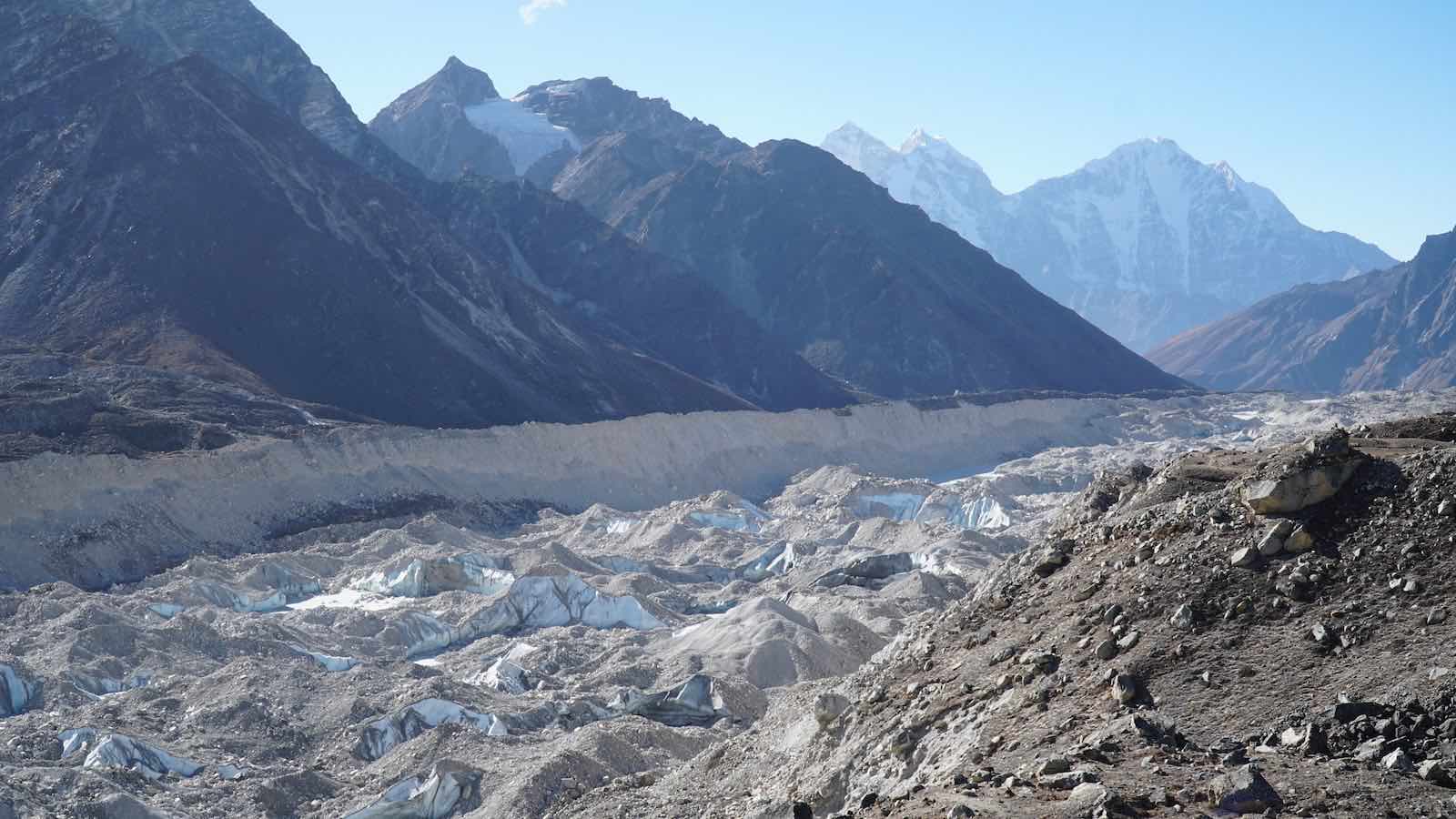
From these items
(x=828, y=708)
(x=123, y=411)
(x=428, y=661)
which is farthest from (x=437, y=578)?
(x=828, y=708)

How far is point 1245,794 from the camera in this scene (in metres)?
8.51

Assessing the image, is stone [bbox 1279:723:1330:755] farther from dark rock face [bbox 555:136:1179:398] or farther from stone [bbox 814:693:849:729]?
dark rock face [bbox 555:136:1179:398]

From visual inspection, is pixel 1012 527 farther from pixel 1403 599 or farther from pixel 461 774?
pixel 1403 599

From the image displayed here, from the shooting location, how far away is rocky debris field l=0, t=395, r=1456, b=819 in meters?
10.2

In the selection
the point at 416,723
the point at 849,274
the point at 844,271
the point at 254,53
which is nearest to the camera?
the point at 416,723

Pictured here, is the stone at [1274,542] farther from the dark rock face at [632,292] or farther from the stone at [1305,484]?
the dark rock face at [632,292]

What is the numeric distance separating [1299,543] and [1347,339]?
505 ft

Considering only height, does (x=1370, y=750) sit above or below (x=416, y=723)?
above

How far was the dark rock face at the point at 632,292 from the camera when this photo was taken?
9769 centimetres

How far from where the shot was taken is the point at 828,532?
4681cm

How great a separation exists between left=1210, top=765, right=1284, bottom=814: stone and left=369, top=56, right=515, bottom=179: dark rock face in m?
123

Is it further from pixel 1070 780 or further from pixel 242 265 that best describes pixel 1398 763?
pixel 242 265

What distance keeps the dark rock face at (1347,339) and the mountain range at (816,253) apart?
36.1 meters

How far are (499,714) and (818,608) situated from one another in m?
8.77
